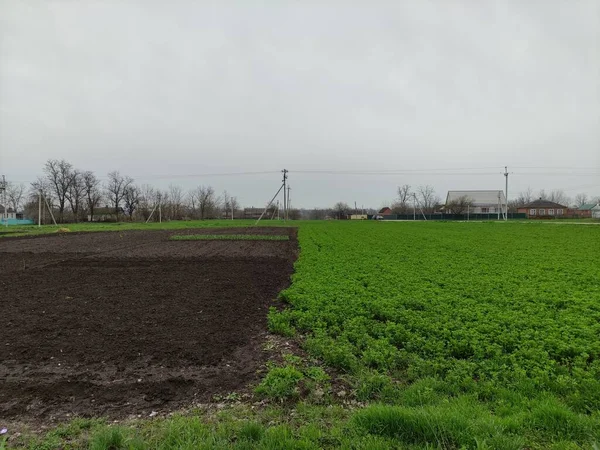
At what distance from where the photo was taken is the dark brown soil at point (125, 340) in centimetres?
401

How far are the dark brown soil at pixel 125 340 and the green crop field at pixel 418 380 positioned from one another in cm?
49

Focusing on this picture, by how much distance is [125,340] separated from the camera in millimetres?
5758

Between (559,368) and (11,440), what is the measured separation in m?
6.41

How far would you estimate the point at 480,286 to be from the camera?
9.21 m

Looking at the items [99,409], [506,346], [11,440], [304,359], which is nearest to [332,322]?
[304,359]

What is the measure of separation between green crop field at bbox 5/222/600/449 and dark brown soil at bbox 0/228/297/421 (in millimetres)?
494

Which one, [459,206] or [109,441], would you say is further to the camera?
[459,206]

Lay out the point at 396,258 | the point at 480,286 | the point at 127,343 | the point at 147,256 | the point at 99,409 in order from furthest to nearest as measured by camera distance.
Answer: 1. the point at 147,256
2. the point at 396,258
3. the point at 480,286
4. the point at 127,343
5. the point at 99,409

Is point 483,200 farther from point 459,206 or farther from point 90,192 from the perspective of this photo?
point 90,192

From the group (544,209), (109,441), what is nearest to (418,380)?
(109,441)

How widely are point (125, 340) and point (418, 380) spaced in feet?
15.8

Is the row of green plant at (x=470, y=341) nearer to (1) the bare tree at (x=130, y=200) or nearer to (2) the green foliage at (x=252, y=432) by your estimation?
(2) the green foliage at (x=252, y=432)

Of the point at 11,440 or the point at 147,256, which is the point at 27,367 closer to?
the point at 11,440

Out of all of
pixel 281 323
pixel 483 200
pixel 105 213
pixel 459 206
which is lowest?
pixel 281 323
